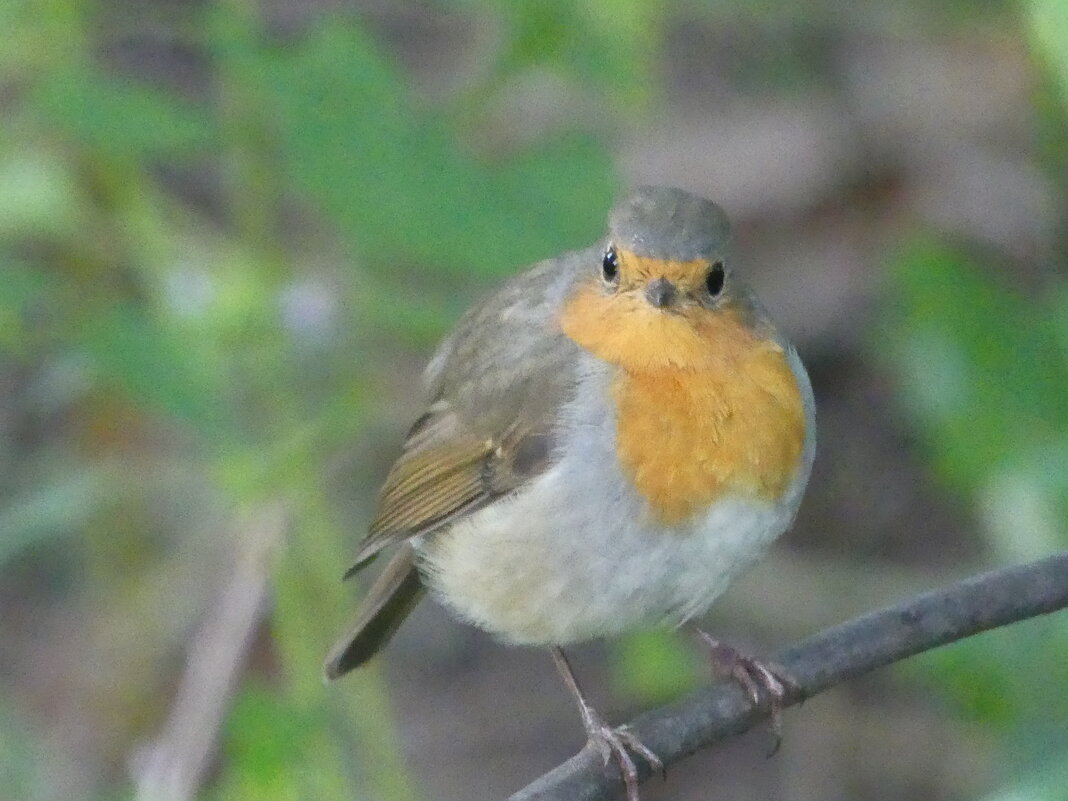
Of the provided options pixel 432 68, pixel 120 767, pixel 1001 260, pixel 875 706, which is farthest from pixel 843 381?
pixel 120 767

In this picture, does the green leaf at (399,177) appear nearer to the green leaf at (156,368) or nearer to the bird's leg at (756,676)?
the green leaf at (156,368)

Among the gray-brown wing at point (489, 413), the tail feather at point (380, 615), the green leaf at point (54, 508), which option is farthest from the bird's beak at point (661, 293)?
the green leaf at point (54, 508)

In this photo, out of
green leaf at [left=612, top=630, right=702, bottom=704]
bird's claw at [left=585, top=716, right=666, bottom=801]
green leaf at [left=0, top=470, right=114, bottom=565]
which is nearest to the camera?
bird's claw at [left=585, top=716, right=666, bottom=801]

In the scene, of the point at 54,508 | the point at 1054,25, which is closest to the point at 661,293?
the point at 1054,25

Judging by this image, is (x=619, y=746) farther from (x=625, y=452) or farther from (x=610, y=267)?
(x=610, y=267)

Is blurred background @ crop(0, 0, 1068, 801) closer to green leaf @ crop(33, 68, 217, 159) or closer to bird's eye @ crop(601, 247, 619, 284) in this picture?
green leaf @ crop(33, 68, 217, 159)

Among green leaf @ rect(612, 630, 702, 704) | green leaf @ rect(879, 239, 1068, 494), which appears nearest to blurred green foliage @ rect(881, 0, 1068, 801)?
green leaf @ rect(879, 239, 1068, 494)
